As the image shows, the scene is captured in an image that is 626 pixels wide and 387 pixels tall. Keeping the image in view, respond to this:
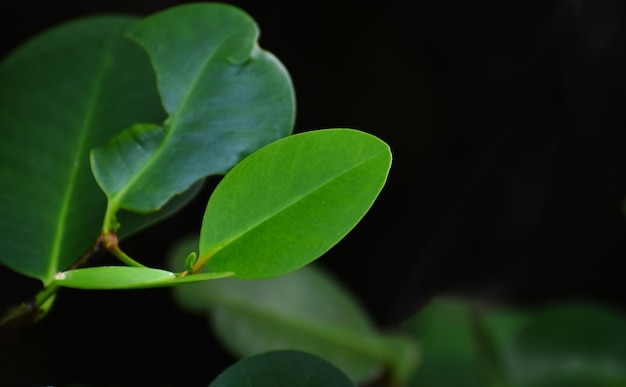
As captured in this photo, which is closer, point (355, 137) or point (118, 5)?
point (355, 137)

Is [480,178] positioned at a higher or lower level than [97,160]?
lower

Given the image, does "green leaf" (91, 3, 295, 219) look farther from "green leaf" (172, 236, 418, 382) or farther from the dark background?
the dark background

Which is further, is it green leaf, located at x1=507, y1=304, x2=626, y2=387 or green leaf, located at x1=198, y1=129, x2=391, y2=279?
green leaf, located at x1=507, y1=304, x2=626, y2=387

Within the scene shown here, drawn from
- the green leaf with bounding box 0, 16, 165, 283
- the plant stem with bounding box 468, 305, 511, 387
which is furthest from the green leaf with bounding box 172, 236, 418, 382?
the green leaf with bounding box 0, 16, 165, 283

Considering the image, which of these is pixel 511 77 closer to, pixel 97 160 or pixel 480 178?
pixel 480 178

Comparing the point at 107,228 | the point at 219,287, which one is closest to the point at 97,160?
the point at 107,228

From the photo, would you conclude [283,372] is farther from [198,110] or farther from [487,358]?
[487,358]

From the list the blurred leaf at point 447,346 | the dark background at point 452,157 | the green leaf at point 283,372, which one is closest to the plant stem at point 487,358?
the blurred leaf at point 447,346
